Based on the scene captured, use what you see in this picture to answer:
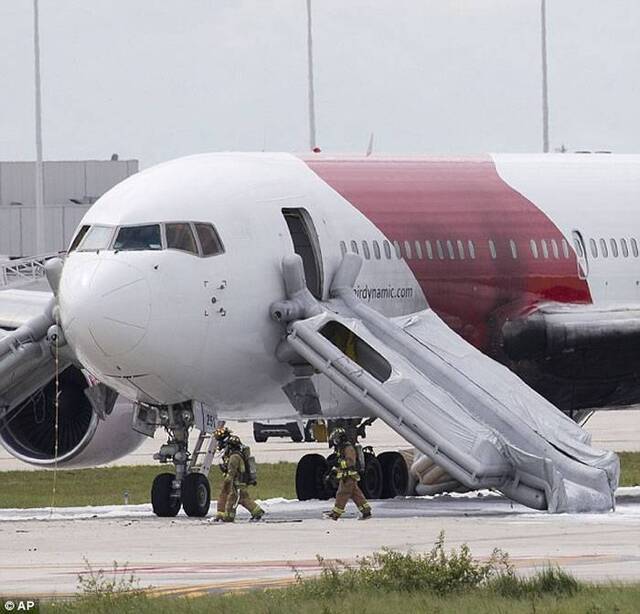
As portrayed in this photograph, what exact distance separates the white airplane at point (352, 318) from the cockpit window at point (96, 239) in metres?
0.05

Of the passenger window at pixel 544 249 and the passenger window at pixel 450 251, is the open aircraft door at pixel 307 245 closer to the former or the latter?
the passenger window at pixel 450 251

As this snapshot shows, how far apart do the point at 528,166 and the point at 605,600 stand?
22.4 m

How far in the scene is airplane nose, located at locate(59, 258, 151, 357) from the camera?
36.3 metres

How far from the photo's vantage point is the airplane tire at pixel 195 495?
122 feet

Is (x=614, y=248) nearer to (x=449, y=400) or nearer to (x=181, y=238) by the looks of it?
(x=449, y=400)

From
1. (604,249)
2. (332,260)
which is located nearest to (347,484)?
(332,260)

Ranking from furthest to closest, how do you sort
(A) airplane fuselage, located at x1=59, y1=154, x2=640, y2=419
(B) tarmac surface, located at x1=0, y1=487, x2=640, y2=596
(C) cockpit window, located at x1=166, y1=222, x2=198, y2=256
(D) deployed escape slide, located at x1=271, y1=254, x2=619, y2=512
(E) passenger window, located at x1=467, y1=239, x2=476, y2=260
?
(E) passenger window, located at x1=467, y1=239, x2=476, y2=260, (C) cockpit window, located at x1=166, y1=222, x2=198, y2=256, (A) airplane fuselage, located at x1=59, y1=154, x2=640, y2=419, (D) deployed escape slide, located at x1=271, y1=254, x2=619, y2=512, (B) tarmac surface, located at x1=0, y1=487, x2=640, y2=596

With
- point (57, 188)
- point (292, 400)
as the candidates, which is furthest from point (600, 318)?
point (57, 188)

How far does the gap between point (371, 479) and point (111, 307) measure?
9.39 metres

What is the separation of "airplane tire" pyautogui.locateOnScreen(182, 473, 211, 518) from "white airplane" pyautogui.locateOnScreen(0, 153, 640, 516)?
0.03 meters

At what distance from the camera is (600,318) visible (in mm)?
42344

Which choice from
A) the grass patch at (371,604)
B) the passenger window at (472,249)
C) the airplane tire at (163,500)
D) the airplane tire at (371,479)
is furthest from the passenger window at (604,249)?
the grass patch at (371,604)

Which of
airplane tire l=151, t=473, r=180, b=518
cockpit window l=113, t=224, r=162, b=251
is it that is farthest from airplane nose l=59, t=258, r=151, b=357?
airplane tire l=151, t=473, r=180, b=518

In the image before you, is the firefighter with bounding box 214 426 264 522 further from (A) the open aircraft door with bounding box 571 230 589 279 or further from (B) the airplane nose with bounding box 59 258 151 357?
(A) the open aircraft door with bounding box 571 230 589 279
